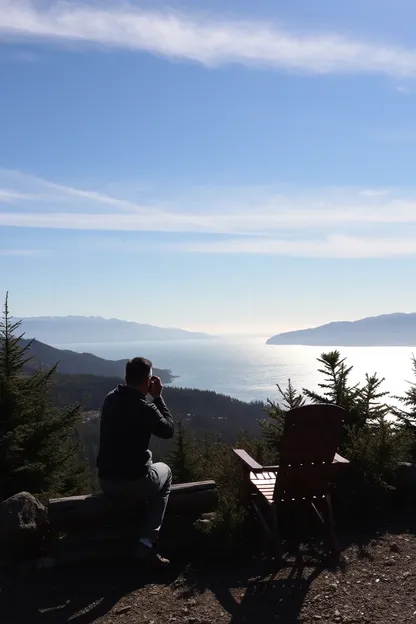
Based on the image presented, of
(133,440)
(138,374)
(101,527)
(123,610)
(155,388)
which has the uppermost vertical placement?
(138,374)

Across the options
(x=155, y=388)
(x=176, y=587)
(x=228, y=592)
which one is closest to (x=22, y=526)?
(x=176, y=587)

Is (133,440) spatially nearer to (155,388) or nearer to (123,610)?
(155,388)

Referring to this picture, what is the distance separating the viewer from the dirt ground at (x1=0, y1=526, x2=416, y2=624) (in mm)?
4145

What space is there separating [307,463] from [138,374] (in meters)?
1.75

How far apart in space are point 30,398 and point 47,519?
8.84 ft

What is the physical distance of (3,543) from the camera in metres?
5.00

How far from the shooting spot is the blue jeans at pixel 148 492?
16.0 ft

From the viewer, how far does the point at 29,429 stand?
22.3ft

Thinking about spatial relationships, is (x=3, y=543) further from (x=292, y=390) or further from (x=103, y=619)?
(x=292, y=390)

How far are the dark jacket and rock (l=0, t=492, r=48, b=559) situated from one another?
80cm

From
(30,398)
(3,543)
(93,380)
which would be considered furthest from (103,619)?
(93,380)

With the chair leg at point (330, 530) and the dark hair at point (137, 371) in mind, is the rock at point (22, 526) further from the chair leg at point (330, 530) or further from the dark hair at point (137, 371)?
the chair leg at point (330, 530)

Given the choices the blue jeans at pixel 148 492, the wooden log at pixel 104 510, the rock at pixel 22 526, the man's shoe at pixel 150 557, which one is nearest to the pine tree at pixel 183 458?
the wooden log at pixel 104 510

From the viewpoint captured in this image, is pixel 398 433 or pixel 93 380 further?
pixel 93 380
